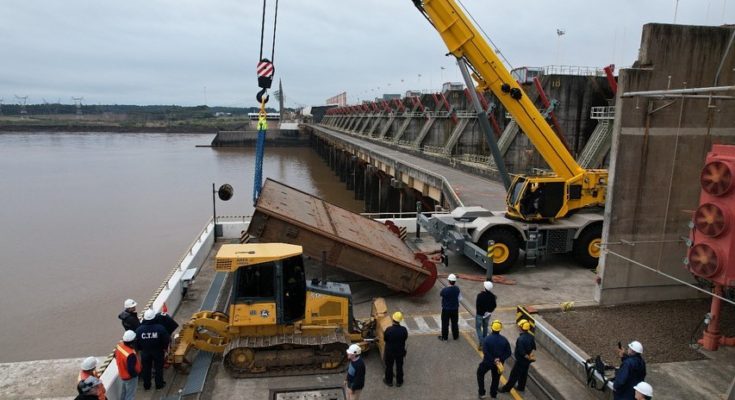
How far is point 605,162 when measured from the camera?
25609mm

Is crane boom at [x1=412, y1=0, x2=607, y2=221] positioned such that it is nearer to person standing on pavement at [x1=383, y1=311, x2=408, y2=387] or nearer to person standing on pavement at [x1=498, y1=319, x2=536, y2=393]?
person standing on pavement at [x1=498, y1=319, x2=536, y2=393]

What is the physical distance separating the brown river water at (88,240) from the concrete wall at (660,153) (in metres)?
13.6

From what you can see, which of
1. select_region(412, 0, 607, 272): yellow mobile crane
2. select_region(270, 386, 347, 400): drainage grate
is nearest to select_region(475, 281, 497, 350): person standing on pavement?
select_region(270, 386, 347, 400): drainage grate

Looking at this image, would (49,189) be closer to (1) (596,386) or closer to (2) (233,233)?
(2) (233,233)

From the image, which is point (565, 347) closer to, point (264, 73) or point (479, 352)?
point (479, 352)

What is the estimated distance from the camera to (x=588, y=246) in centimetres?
1320

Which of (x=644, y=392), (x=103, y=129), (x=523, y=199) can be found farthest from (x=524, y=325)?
(x=103, y=129)

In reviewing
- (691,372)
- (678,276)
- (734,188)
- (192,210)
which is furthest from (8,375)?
(192,210)

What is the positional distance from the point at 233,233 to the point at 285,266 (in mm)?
8856

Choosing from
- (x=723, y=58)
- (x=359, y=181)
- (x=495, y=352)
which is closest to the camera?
(x=495, y=352)

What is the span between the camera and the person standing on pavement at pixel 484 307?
8.38 m

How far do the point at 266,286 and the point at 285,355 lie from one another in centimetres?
120

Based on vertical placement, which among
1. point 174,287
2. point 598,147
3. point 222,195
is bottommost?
point 174,287

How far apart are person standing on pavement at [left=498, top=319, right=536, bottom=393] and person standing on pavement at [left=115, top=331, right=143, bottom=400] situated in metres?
5.49
